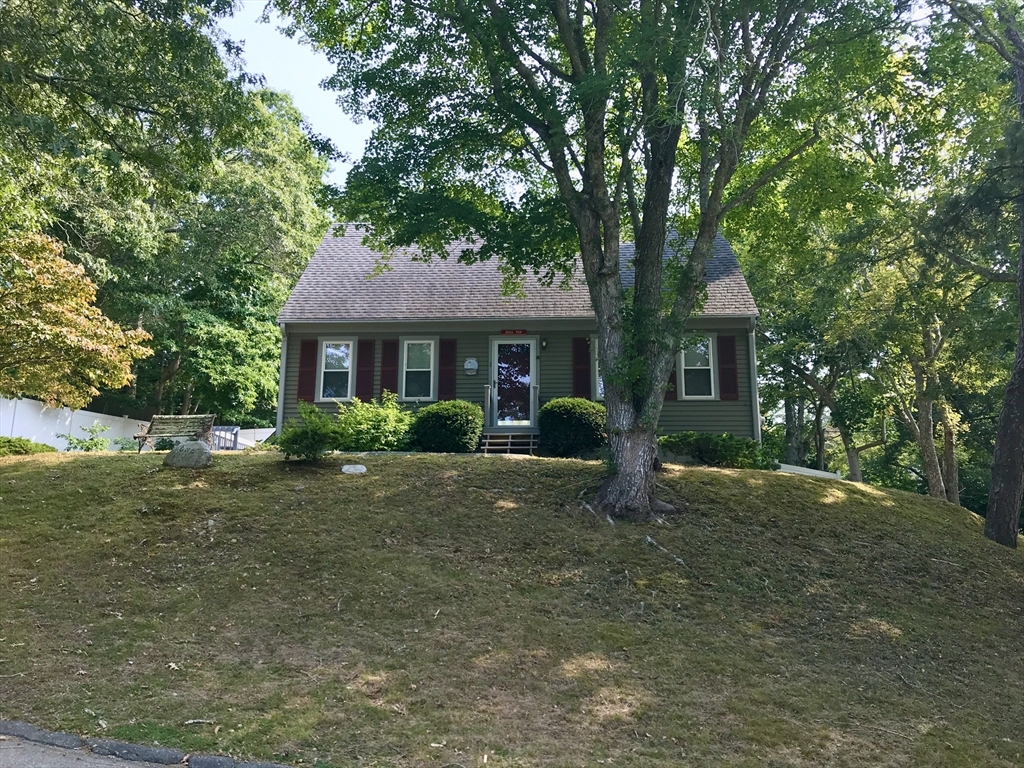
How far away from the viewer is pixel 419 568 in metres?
7.93

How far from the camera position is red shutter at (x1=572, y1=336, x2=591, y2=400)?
1720 cm

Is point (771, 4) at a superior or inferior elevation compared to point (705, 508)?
superior

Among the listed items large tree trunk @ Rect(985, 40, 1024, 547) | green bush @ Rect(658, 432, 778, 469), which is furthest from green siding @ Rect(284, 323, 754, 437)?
large tree trunk @ Rect(985, 40, 1024, 547)

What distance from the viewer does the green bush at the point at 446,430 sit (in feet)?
46.2

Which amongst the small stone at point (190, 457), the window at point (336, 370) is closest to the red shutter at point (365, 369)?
the window at point (336, 370)

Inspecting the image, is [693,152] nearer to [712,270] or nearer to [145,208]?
[712,270]

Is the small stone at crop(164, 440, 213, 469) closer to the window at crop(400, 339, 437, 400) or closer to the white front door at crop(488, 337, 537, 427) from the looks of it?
the window at crop(400, 339, 437, 400)

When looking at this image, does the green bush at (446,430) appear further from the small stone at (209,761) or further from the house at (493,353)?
the small stone at (209,761)

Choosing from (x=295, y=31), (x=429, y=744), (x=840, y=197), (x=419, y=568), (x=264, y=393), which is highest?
(x=295, y=31)

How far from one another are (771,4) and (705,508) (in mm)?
6612

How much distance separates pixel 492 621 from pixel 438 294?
1239 centimetres

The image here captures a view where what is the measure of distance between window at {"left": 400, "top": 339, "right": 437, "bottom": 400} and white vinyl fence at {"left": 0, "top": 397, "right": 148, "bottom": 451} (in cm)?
891

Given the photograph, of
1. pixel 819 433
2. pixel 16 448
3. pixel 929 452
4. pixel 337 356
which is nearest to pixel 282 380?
pixel 337 356

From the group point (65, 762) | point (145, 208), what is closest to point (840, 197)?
point (65, 762)
